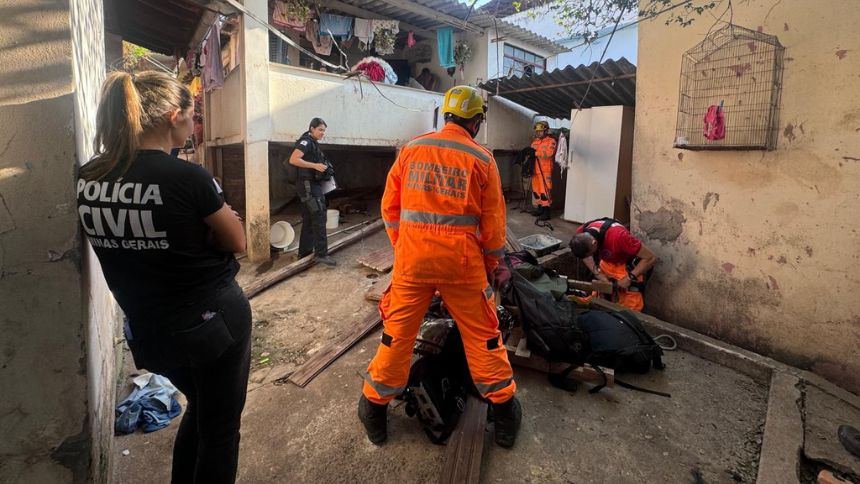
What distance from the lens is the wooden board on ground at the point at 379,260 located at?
5.51 meters

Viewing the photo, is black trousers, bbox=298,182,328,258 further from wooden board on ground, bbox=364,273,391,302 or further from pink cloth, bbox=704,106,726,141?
pink cloth, bbox=704,106,726,141

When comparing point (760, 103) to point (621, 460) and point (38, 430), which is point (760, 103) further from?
point (38, 430)

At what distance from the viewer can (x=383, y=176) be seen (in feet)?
37.0

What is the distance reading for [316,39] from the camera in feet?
28.8

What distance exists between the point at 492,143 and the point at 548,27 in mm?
6040

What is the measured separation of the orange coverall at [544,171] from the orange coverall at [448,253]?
6381 mm

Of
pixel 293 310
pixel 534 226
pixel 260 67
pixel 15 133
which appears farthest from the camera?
pixel 534 226

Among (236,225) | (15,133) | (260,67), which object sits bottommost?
(236,225)

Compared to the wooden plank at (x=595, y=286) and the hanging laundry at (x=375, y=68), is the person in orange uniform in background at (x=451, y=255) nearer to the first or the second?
the wooden plank at (x=595, y=286)

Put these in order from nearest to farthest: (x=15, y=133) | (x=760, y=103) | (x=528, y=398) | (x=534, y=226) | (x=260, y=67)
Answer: (x=15, y=133)
(x=528, y=398)
(x=760, y=103)
(x=260, y=67)
(x=534, y=226)

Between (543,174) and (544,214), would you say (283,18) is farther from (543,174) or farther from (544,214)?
(544,214)

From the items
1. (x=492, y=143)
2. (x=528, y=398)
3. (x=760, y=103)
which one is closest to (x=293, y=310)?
(x=528, y=398)

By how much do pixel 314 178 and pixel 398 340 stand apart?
12.5 ft

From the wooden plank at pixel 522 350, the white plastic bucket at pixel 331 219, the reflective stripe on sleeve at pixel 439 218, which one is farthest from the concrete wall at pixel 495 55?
the reflective stripe on sleeve at pixel 439 218
